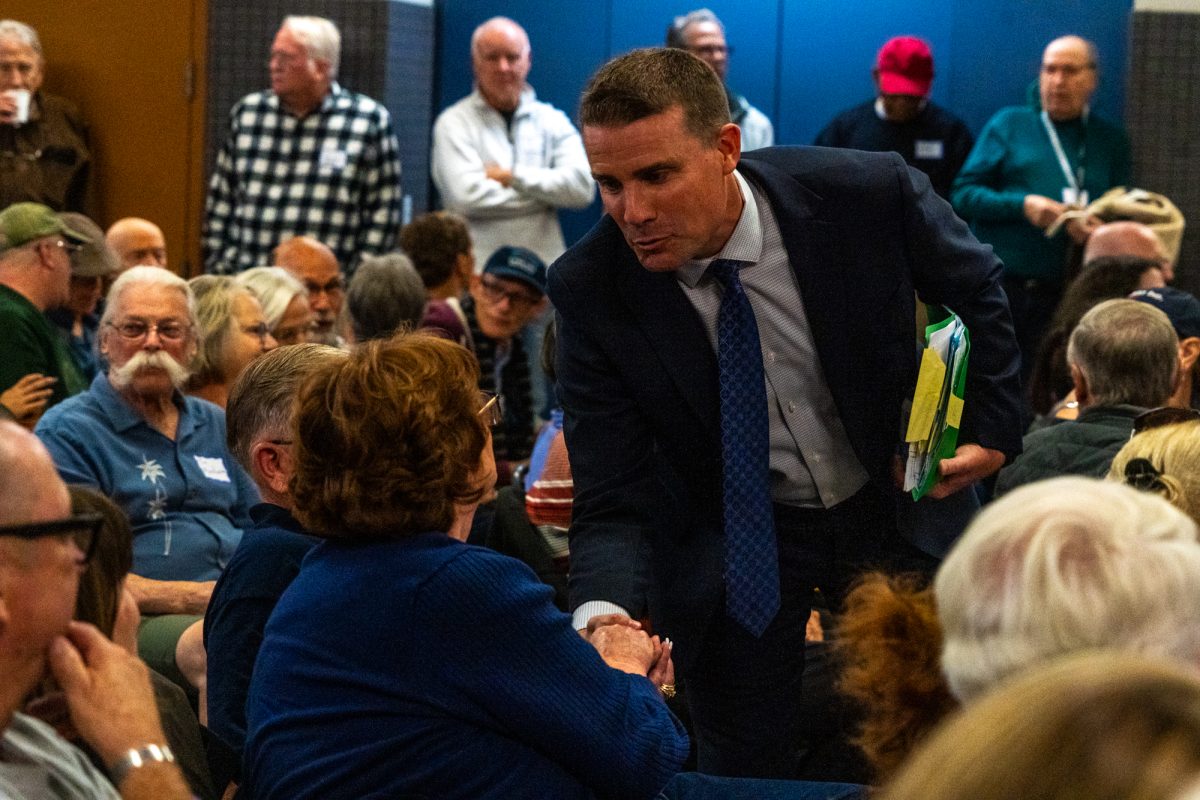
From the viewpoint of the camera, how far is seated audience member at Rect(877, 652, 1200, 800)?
34.3 inches

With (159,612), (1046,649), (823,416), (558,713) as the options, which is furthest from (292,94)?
(1046,649)

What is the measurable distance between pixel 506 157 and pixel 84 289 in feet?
7.50

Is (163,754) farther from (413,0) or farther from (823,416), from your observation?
(413,0)

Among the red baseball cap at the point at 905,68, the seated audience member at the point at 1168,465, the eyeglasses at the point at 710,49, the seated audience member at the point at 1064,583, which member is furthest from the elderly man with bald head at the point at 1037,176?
the seated audience member at the point at 1064,583

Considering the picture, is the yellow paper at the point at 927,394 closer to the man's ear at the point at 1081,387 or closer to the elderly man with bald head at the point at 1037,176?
the man's ear at the point at 1081,387

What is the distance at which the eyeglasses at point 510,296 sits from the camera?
18.2ft

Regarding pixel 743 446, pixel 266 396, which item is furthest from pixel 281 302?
pixel 743 446

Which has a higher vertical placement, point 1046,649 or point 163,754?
point 1046,649

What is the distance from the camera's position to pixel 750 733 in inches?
108

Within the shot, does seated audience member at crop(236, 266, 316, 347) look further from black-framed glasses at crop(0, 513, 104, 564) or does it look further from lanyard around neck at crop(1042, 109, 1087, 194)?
lanyard around neck at crop(1042, 109, 1087, 194)

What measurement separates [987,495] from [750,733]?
2206 mm

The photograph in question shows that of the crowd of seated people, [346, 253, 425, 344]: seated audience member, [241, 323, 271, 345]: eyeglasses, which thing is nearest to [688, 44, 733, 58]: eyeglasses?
[346, 253, 425, 344]: seated audience member

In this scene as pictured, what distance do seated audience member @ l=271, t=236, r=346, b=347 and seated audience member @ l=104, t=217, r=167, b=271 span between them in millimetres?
571

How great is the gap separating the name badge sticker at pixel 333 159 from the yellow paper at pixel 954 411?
15.7 ft
